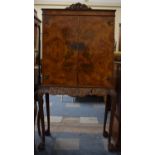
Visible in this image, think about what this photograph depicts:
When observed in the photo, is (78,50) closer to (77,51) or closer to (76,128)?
(77,51)

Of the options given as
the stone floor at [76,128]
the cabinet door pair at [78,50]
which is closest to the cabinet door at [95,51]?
the cabinet door pair at [78,50]

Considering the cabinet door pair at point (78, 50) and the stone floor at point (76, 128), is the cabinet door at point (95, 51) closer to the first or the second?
the cabinet door pair at point (78, 50)

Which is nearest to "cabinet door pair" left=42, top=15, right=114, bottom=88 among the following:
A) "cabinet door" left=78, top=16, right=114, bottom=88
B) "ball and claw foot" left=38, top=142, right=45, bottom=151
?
"cabinet door" left=78, top=16, right=114, bottom=88

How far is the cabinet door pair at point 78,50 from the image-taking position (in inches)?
93.3

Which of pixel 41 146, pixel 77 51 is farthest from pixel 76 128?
pixel 77 51

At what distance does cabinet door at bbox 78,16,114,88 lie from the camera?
237cm

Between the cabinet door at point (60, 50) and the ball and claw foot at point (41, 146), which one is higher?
the cabinet door at point (60, 50)

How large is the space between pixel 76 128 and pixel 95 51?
1535 millimetres

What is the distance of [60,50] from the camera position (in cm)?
241
